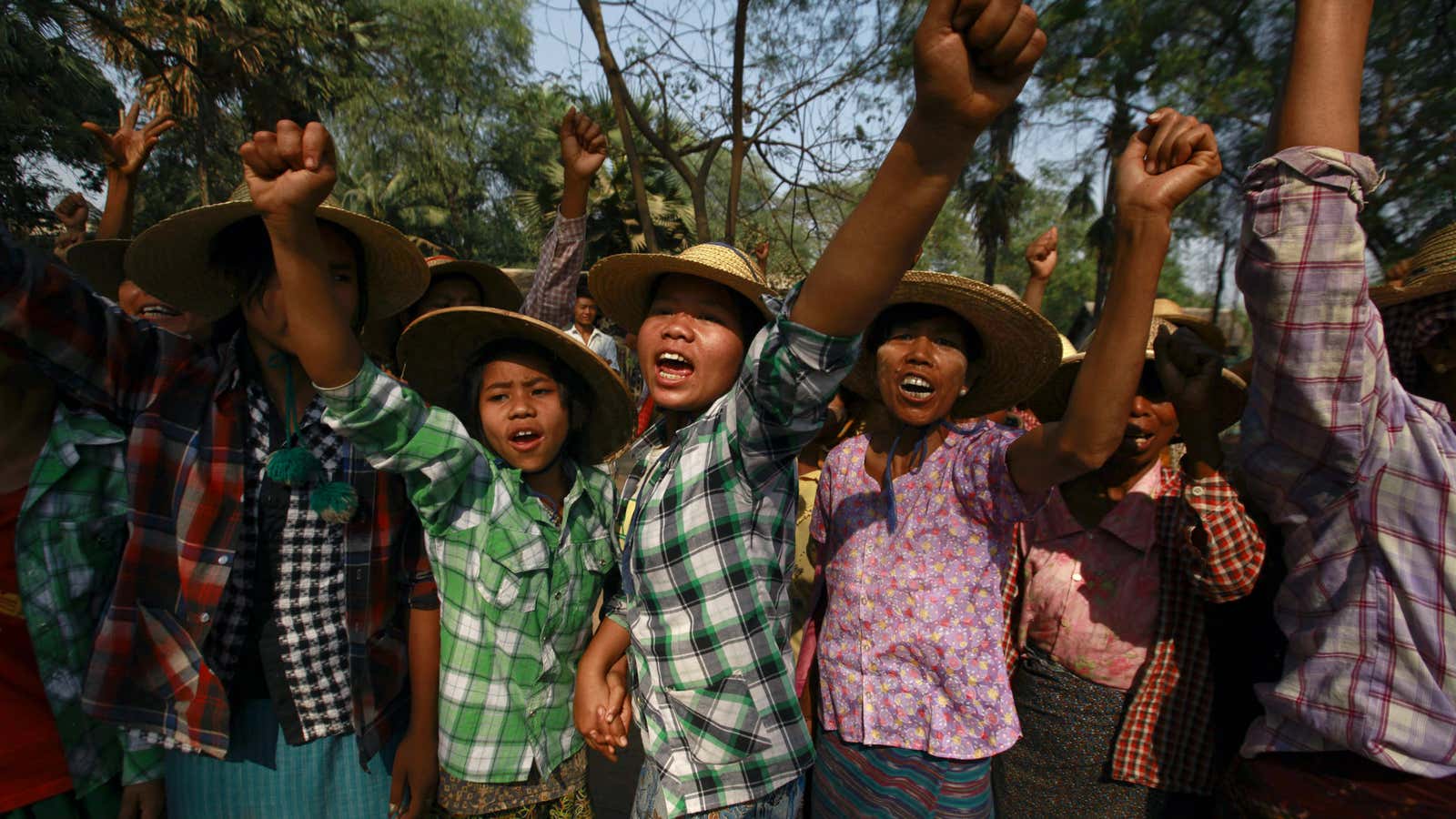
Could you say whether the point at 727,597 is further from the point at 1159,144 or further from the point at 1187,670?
the point at 1187,670

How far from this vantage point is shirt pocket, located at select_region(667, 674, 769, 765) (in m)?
1.45

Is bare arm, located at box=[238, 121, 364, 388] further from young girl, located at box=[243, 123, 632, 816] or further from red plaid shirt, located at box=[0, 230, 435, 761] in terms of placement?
red plaid shirt, located at box=[0, 230, 435, 761]

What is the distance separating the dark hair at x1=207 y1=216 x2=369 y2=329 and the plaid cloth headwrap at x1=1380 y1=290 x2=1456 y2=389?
2781 millimetres

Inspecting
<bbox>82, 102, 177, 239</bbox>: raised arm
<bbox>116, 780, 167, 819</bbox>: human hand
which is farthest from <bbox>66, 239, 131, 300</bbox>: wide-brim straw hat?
<bbox>116, 780, 167, 819</bbox>: human hand

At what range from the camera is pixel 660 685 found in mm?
1521

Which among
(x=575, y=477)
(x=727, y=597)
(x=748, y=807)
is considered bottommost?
(x=748, y=807)

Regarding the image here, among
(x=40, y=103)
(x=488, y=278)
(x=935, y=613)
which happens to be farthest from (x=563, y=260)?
(x=40, y=103)

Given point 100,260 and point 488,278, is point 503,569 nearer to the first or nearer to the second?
point 488,278

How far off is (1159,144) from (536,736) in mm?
1847

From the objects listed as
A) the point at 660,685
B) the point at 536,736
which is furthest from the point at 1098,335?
the point at 536,736

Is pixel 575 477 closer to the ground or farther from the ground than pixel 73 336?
closer to the ground

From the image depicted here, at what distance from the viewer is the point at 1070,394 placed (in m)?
1.99

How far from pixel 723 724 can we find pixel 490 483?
0.80 m

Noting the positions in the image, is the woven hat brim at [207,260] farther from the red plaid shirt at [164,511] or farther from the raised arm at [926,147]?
the raised arm at [926,147]
